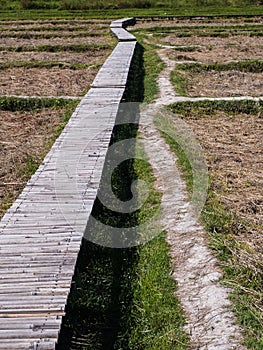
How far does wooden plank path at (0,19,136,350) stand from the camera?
8.30ft

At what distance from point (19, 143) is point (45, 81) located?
3.45 metres

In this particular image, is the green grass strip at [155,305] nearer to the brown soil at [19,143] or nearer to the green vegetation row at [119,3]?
the brown soil at [19,143]

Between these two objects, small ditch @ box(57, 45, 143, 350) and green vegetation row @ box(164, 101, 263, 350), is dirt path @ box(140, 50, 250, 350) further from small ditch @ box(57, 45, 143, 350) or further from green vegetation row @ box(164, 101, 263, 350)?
small ditch @ box(57, 45, 143, 350)

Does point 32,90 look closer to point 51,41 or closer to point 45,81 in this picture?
point 45,81

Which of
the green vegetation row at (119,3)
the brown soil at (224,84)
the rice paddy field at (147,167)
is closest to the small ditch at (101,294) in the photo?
the rice paddy field at (147,167)

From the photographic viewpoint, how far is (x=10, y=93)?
8117 millimetres

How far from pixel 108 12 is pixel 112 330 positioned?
70.9 feet

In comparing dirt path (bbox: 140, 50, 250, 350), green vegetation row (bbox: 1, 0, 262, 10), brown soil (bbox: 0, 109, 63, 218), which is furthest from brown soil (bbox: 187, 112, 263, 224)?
green vegetation row (bbox: 1, 0, 262, 10)

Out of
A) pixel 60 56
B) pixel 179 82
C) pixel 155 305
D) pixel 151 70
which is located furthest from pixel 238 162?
pixel 60 56

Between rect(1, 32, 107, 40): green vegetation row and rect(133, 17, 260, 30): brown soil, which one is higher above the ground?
rect(1, 32, 107, 40): green vegetation row

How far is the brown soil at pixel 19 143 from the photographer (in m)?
4.75

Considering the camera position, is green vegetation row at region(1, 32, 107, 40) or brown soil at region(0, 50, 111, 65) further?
green vegetation row at region(1, 32, 107, 40)

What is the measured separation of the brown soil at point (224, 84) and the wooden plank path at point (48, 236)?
308cm

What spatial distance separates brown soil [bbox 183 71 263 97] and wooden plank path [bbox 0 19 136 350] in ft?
10.1
